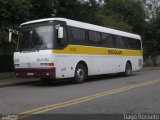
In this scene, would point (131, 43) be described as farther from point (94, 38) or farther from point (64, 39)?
point (64, 39)

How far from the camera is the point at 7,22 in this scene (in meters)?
21.0

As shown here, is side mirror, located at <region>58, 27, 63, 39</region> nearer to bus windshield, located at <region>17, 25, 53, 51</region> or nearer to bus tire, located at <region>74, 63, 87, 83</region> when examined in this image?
bus windshield, located at <region>17, 25, 53, 51</region>

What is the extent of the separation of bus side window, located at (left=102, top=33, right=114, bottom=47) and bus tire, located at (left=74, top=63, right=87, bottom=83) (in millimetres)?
3040

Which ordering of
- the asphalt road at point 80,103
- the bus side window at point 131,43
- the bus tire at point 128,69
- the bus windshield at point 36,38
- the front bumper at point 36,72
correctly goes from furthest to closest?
the bus side window at point 131,43, the bus tire at point 128,69, the bus windshield at point 36,38, the front bumper at point 36,72, the asphalt road at point 80,103

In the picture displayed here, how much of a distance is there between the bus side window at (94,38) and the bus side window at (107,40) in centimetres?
60

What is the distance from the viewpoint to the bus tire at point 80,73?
744 inches

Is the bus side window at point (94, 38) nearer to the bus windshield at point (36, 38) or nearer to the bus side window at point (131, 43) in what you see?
the bus windshield at point (36, 38)

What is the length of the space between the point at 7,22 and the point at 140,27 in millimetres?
23208

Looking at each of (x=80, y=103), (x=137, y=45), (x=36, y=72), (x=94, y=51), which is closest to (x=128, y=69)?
(x=137, y=45)

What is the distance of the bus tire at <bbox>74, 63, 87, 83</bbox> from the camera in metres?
18.9

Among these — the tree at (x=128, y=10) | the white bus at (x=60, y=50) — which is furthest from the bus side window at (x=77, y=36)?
the tree at (x=128, y=10)

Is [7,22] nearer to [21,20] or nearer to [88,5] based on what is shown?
[21,20]

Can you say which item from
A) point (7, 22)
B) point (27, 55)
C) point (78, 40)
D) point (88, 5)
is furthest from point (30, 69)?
point (88, 5)

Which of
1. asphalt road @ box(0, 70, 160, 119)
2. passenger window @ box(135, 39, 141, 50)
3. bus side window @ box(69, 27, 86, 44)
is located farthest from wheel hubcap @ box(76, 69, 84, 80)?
passenger window @ box(135, 39, 141, 50)
